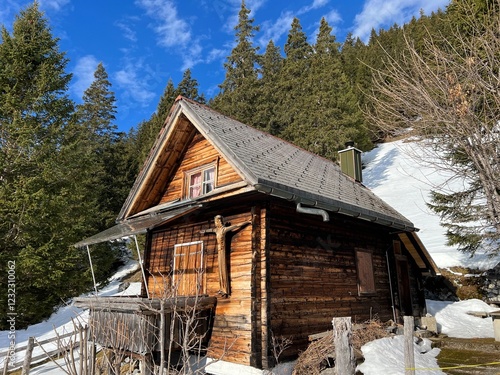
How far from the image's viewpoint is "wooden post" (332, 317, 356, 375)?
18.2 ft

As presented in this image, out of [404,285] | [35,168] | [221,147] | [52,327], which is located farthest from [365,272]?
[35,168]

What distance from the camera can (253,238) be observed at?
841 centimetres

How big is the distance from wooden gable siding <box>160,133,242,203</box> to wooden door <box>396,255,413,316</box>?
7.71 meters

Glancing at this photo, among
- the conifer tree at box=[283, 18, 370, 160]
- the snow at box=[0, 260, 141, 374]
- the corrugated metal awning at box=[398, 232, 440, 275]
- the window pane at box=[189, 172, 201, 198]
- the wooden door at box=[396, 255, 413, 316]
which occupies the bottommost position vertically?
the snow at box=[0, 260, 141, 374]

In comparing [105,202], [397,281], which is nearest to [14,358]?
[397,281]

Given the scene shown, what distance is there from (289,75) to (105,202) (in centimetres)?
2221

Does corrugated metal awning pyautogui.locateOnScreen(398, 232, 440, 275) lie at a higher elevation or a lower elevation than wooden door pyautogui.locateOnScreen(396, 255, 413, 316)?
higher

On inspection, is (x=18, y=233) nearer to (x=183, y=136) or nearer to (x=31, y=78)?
(x=31, y=78)

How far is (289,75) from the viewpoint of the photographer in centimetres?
3859

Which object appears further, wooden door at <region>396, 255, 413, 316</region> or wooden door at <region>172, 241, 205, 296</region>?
wooden door at <region>396, 255, 413, 316</region>

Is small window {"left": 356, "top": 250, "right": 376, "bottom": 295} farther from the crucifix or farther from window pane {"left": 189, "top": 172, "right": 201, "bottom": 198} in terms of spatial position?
window pane {"left": 189, "top": 172, "right": 201, "bottom": 198}

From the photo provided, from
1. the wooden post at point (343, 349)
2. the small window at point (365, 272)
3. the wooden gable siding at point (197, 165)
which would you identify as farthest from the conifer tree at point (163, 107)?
the wooden post at point (343, 349)

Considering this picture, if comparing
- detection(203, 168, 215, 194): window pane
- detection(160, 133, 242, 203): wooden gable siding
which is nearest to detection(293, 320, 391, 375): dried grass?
detection(160, 133, 242, 203): wooden gable siding

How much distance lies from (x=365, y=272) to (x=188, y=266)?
17.7ft
